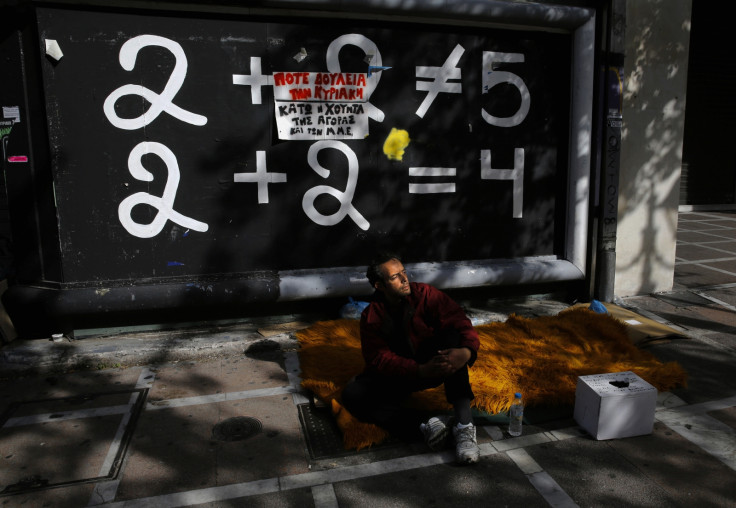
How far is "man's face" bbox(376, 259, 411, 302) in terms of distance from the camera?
11.9 feet

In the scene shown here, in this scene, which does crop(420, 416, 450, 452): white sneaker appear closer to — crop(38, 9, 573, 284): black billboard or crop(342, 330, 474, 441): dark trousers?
crop(342, 330, 474, 441): dark trousers

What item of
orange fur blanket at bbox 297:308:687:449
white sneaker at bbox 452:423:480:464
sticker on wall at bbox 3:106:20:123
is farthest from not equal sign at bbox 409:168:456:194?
sticker on wall at bbox 3:106:20:123

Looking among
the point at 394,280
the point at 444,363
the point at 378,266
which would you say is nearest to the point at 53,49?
the point at 378,266

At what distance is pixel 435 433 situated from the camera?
143 inches

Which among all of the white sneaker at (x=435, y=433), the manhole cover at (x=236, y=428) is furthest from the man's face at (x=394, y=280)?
the manhole cover at (x=236, y=428)

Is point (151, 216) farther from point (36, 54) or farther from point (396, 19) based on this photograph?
point (396, 19)

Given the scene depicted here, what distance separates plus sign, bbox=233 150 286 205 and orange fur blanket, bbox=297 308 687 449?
1441 millimetres

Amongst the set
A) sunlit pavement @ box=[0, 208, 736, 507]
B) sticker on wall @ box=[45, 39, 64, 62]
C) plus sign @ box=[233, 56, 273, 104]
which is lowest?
sunlit pavement @ box=[0, 208, 736, 507]

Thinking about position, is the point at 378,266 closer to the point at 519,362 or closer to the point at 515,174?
the point at 519,362

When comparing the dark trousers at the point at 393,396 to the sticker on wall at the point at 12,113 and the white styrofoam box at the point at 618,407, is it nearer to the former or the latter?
the white styrofoam box at the point at 618,407

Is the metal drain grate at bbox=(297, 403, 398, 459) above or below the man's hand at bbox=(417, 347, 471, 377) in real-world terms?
below

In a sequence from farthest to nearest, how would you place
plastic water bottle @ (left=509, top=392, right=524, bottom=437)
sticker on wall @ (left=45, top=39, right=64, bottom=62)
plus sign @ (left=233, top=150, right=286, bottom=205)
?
plus sign @ (left=233, top=150, right=286, bottom=205)
sticker on wall @ (left=45, top=39, right=64, bottom=62)
plastic water bottle @ (left=509, top=392, right=524, bottom=437)

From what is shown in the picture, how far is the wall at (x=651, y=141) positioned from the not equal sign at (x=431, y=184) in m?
2.11

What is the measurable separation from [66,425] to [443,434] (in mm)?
2678
